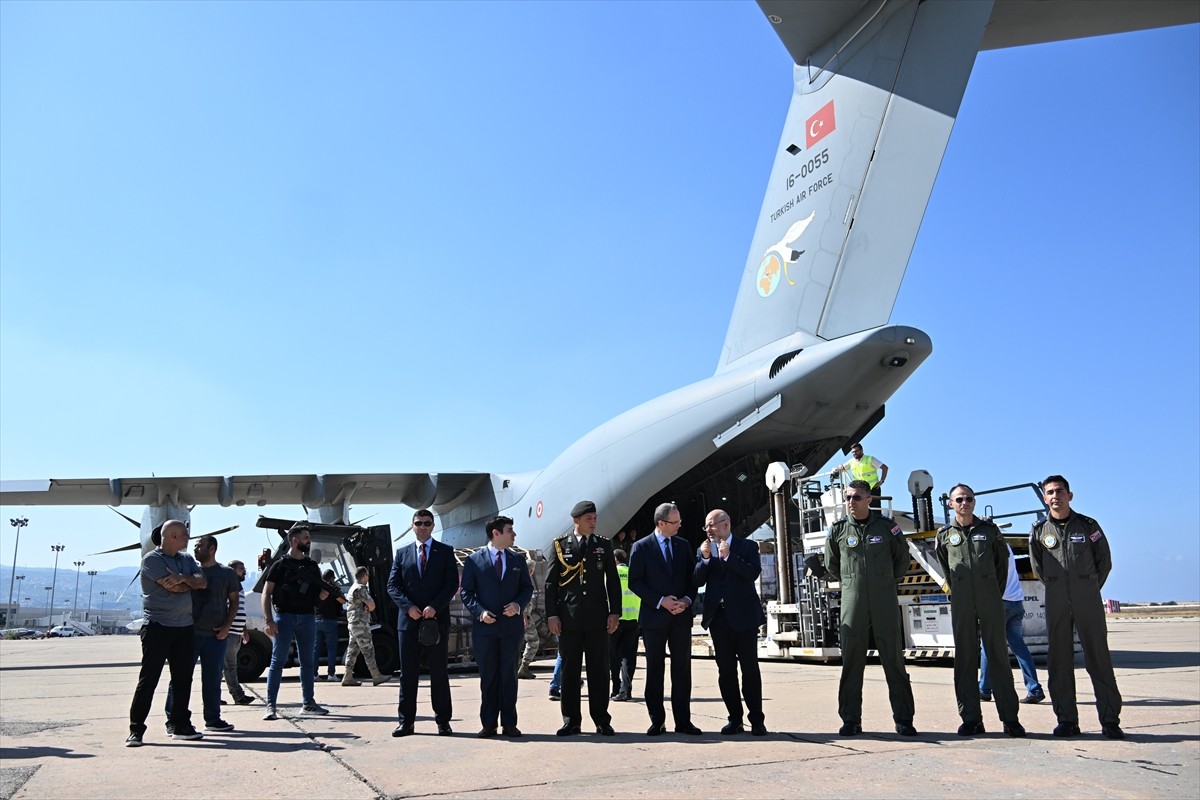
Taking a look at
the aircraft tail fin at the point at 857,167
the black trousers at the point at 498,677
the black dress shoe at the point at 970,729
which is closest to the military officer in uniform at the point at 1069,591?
the black dress shoe at the point at 970,729

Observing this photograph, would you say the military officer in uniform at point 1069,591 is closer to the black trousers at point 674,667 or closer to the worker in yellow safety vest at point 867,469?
the black trousers at point 674,667

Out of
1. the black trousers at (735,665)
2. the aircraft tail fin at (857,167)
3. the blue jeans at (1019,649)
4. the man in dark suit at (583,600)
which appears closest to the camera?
the black trousers at (735,665)

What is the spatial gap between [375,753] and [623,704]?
9.92 ft

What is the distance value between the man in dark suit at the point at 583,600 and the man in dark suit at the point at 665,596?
21 cm

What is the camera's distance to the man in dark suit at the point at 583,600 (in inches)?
229

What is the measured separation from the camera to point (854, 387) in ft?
34.5

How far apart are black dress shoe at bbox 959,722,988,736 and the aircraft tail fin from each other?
5561 mm

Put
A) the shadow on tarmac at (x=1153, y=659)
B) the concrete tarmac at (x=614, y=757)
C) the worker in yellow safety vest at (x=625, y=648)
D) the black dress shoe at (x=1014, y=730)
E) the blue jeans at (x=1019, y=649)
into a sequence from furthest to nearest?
the shadow on tarmac at (x=1153, y=659) → the worker in yellow safety vest at (x=625, y=648) → the blue jeans at (x=1019, y=649) → the black dress shoe at (x=1014, y=730) → the concrete tarmac at (x=614, y=757)

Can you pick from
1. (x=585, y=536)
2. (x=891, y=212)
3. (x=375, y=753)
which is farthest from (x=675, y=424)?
(x=375, y=753)

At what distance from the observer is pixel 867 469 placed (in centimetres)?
1167

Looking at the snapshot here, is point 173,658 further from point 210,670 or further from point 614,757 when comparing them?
point 614,757

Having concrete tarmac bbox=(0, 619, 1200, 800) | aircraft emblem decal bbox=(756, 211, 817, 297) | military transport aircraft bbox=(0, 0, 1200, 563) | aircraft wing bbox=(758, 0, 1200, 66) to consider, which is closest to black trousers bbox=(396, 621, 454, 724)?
concrete tarmac bbox=(0, 619, 1200, 800)

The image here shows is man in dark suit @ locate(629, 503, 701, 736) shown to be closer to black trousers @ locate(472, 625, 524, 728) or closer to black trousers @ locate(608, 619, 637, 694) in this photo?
black trousers @ locate(472, 625, 524, 728)

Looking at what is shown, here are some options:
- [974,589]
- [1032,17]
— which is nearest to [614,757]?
[974,589]
